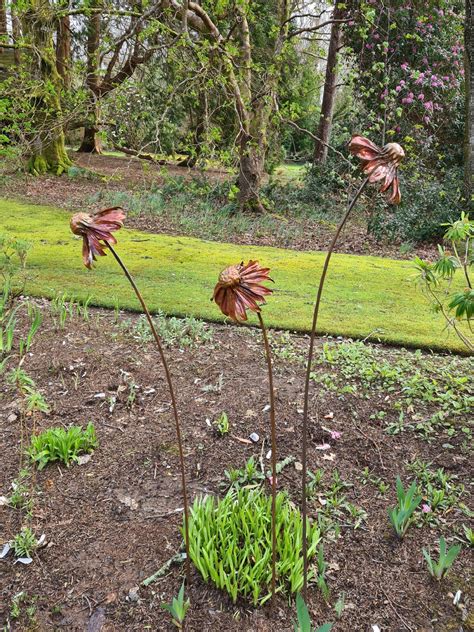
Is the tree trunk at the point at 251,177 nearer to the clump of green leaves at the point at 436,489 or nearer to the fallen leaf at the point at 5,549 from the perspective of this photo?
the clump of green leaves at the point at 436,489

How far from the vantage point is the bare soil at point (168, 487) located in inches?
66.8

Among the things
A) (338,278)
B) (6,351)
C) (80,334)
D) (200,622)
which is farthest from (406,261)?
(200,622)

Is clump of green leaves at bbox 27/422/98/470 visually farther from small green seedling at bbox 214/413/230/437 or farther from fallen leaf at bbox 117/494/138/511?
small green seedling at bbox 214/413/230/437

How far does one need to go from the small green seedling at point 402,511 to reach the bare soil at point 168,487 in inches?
2.7

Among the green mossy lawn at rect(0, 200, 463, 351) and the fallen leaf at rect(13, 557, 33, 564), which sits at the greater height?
the green mossy lawn at rect(0, 200, 463, 351)

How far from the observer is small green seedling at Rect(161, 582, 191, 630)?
60.8 inches

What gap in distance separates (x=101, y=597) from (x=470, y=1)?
813 centimetres

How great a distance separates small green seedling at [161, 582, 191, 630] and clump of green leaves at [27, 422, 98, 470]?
0.95m

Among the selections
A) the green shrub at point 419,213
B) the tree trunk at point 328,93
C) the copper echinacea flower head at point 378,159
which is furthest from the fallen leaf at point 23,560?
the tree trunk at point 328,93

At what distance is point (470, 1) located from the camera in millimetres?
6934

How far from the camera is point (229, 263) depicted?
18.3ft

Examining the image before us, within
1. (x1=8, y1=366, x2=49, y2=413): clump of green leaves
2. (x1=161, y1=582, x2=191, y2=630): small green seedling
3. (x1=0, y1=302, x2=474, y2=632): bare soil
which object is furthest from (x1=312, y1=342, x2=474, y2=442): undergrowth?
(x1=8, y1=366, x2=49, y2=413): clump of green leaves

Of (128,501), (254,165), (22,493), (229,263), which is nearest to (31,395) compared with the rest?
(22,493)

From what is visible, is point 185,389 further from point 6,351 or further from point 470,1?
point 470,1
